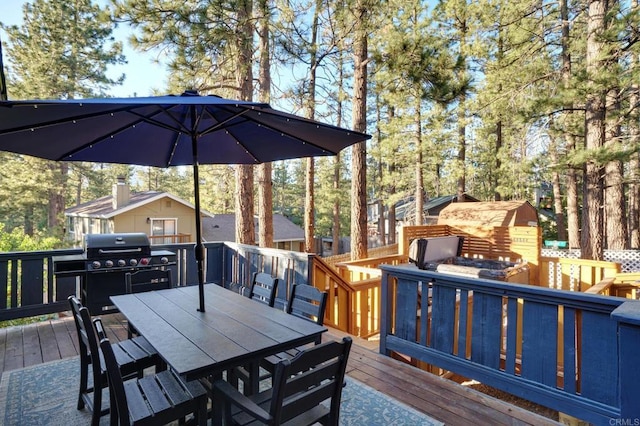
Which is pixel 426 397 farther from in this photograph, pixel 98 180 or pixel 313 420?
pixel 98 180

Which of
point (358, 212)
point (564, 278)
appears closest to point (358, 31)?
point (358, 212)

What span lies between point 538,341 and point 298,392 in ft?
5.84

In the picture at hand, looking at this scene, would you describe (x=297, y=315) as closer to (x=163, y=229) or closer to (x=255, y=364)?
(x=255, y=364)

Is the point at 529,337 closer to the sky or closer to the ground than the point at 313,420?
closer to the sky

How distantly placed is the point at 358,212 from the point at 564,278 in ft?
14.3

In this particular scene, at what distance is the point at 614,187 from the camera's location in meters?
7.71

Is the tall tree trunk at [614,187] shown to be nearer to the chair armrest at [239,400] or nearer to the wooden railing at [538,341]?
the wooden railing at [538,341]

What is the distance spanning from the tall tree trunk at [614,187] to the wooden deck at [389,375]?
6250mm

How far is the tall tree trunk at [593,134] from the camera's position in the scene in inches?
261

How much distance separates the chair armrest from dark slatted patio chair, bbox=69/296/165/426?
734 millimetres

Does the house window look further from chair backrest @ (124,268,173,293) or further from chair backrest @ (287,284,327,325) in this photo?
chair backrest @ (287,284,327,325)

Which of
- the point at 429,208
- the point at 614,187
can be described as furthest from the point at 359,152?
the point at 429,208

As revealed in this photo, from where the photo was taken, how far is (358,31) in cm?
738

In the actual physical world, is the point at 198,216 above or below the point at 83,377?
above
